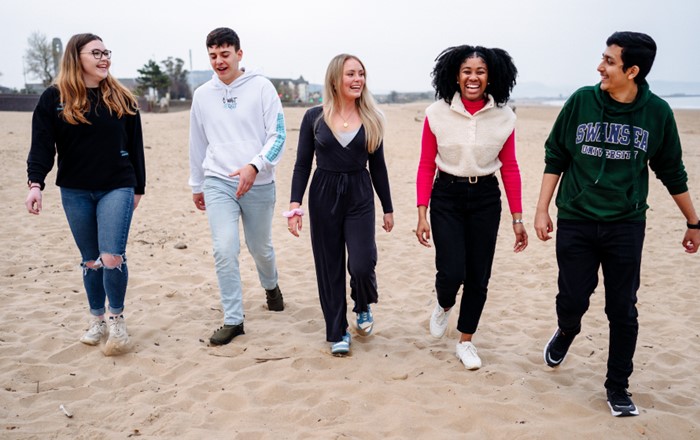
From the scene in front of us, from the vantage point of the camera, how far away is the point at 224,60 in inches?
161

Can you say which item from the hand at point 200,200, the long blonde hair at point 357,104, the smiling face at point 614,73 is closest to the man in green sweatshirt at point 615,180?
the smiling face at point 614,73

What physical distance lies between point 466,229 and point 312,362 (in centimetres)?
135

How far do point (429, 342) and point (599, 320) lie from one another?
5.03ft

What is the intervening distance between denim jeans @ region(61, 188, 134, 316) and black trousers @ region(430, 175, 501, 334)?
2050mm

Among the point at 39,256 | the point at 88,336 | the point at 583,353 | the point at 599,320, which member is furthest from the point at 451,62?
the point at 39,256

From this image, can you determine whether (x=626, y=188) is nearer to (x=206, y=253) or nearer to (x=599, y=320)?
(x=599, y=320)

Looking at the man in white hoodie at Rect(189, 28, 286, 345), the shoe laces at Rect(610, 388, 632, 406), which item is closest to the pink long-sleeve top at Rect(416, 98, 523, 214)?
the man in white hoodie at Rect(189, 28, 286, 345)

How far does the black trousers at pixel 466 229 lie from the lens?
11.9ft

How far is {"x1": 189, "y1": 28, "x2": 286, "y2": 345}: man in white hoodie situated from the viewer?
162 inches

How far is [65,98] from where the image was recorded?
369 centimetres

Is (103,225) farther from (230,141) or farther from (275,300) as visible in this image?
(275,300)

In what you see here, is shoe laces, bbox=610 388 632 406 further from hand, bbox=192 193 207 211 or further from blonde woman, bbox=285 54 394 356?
hand, bbox=192 193 207 211

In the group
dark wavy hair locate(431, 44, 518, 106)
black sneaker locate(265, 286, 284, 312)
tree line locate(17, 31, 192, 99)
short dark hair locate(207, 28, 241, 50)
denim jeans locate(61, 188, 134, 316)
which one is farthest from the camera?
tree line locate(17, 31, 192, 99)

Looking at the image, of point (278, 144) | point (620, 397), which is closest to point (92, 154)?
point (278, 144)
